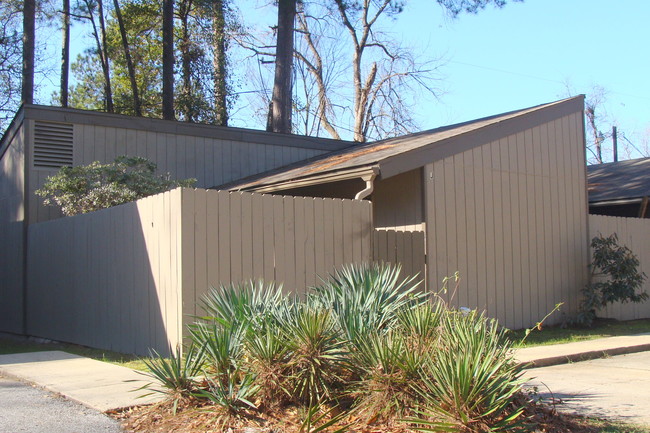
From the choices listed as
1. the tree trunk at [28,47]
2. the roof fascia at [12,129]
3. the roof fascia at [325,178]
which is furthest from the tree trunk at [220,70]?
the roof fascia at [325,178]

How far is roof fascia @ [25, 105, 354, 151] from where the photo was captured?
14.8 metres

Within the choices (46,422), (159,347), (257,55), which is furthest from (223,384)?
(257,55)

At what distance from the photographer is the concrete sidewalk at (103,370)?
22.2 ft

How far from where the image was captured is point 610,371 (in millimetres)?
9195

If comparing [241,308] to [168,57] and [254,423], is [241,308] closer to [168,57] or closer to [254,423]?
[254,423]

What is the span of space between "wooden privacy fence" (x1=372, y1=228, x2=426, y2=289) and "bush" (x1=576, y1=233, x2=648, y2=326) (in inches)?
175

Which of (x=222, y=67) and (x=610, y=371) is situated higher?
(x=222, y=67)

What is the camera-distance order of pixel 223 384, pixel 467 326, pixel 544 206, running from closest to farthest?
pixel 467 326
pixel 223 384
pixel 544 206

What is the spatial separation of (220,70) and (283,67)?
7.30 meters

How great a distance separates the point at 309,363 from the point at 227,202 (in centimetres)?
388

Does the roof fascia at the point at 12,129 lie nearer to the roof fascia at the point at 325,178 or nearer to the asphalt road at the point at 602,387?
the roof fascia at the point at 325,178

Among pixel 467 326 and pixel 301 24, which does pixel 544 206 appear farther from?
pixel 301 24

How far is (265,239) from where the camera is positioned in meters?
9.66

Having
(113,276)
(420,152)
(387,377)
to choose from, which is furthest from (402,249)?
(387,377)
